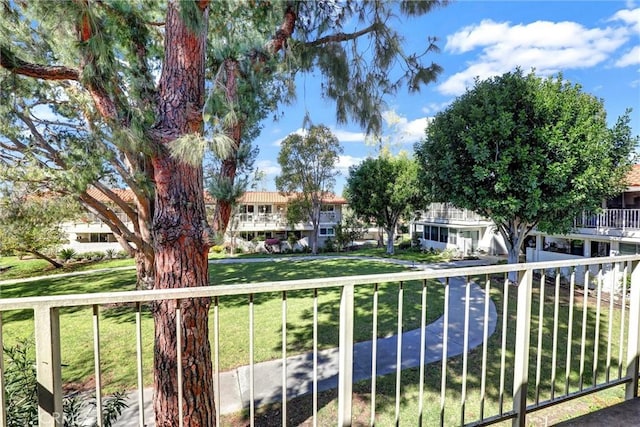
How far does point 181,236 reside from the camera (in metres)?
2.74

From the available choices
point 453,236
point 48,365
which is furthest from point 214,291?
point 453,236

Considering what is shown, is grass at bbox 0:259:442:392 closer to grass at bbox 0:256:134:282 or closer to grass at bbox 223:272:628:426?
grass at bbox 223:272:628:426

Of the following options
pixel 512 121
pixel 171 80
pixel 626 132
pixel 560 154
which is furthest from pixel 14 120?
pixel 626 132

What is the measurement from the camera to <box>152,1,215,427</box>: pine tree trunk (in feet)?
8.53

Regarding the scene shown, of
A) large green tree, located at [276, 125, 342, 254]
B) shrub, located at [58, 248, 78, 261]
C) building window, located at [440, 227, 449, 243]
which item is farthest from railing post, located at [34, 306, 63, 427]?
shrub, located at [58, 248, 78, 261]

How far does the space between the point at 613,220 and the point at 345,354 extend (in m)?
13.3

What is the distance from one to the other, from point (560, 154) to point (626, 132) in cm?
228

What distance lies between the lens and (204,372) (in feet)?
8.96

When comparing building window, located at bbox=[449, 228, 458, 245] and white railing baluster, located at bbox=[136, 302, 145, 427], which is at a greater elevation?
white railing baluster, located at bbox=[136, 302, 145, 427]

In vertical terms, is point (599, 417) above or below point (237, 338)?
above

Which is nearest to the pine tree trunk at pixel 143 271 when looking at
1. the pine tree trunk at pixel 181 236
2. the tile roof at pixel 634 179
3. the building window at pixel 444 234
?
the pine tree trunk at pixel 181 236

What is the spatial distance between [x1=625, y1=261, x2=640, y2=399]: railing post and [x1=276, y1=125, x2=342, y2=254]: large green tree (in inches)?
653

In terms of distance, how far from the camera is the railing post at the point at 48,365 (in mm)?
1196

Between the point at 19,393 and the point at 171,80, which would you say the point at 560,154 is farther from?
the point at 19,393
